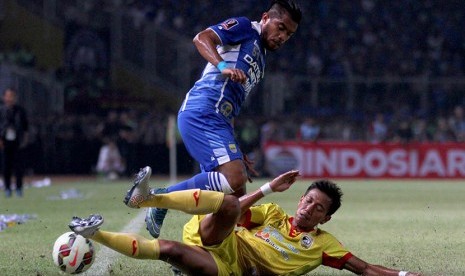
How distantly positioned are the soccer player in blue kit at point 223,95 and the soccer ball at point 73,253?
3.14 feet

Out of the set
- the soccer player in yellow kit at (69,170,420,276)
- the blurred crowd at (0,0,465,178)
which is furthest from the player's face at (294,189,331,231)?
the blurred crowd at (0,0,465,178)

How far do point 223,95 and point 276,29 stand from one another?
2.25 feet

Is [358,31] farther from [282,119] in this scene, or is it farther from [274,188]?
[274,188]

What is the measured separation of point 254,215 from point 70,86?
2047 centimetres

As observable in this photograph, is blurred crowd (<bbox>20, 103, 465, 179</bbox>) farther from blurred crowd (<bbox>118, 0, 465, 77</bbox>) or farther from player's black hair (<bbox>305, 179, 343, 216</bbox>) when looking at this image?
player's black hair (<bbox>305, 179, 343, 216</bbox>)

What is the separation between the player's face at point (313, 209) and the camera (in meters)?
6.99

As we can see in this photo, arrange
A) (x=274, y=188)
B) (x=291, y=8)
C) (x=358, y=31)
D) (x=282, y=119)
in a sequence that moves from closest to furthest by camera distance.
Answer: (x=274, y=188), (x=291, y=8), (x=282, y=119), (x=358, y=31)

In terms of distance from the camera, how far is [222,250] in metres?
6.53

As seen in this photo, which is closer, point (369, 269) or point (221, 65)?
point (369, 269)

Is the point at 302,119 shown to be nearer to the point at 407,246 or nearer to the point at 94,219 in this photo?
the point at 407,246

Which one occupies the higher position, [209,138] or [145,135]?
[209,138]

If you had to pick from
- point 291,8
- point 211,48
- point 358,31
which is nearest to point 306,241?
point 211,48

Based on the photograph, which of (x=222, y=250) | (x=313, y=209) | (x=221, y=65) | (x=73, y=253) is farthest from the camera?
(x=221, y=65)

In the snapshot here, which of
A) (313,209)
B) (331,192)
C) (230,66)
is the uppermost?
(230,66)
